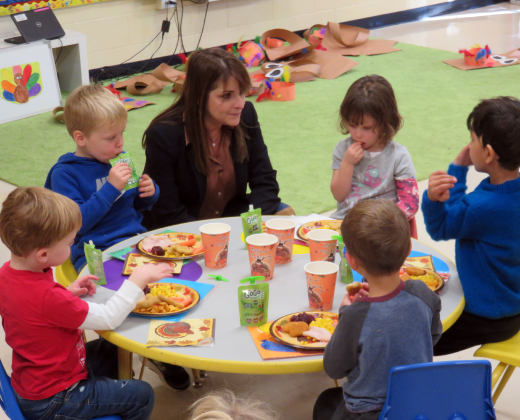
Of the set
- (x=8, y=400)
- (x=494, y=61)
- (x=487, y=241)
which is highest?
(x=487, y=241)

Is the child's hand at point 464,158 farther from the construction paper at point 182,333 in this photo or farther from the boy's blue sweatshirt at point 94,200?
the boy's blue sweatshirt at point 94,200

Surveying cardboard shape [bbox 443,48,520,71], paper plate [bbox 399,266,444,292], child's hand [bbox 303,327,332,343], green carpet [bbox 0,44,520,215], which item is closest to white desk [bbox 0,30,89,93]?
green carpet [bbox 0,44,520,215]

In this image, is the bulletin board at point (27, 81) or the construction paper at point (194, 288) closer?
the construction paper at point (194, 288)

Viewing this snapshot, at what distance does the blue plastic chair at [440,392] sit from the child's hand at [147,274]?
2.34 ft

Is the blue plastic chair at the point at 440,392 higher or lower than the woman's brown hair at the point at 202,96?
lower

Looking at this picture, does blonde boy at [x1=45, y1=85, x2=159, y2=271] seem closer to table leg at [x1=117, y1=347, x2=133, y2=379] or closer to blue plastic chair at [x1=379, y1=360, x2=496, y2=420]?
table leg at [x1=117, y1=347, x2=133, y2=379]

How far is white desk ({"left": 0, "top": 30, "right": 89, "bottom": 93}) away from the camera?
6.01m

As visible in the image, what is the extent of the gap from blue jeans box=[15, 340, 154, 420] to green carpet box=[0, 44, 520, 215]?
7.37 feet

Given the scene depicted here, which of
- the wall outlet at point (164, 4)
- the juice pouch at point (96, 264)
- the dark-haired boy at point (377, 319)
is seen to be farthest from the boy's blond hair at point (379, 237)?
the wall outlet at point (164, 4)

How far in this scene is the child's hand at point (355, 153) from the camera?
2453mm

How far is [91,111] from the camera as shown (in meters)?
2.23

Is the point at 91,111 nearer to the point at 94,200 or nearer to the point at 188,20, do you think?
the point at 94,200

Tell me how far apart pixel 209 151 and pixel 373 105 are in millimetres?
733

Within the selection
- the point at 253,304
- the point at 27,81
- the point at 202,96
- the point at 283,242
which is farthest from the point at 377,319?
the point at 27,81
